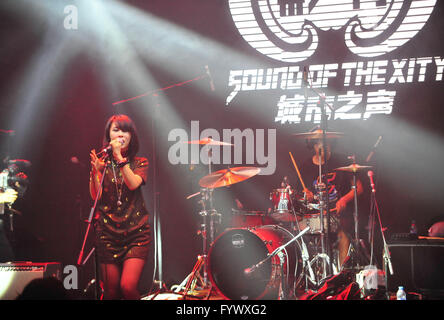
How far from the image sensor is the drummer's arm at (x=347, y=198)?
18.1 ft

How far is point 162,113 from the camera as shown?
20.2 feet

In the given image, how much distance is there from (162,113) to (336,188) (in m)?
2.53

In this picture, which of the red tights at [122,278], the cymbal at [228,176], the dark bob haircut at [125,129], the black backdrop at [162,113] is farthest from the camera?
the black backdrop at [162,113]

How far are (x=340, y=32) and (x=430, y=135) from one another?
1708 mm

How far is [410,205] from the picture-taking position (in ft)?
18.7

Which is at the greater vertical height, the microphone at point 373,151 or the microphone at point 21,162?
the microphone at point 373,151

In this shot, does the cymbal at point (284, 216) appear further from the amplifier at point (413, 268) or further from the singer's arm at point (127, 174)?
the singer's arm at point (127, 174)

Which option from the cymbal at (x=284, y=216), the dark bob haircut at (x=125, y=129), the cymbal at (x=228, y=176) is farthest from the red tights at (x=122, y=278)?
the cymbal at (x=284, y=216)

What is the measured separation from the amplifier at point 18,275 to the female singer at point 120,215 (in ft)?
2.47

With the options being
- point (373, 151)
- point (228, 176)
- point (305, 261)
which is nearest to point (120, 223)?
point (228, 176)

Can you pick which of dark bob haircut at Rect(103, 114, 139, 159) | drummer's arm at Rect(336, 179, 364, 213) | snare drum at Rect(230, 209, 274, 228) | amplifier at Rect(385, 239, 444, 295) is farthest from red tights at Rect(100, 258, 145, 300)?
drummer's arm at Rect(336, 179, 364, 213)

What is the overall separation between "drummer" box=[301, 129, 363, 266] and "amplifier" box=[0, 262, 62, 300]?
293cm

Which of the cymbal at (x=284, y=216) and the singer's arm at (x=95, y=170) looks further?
the cymbal at (x=284, y=216)

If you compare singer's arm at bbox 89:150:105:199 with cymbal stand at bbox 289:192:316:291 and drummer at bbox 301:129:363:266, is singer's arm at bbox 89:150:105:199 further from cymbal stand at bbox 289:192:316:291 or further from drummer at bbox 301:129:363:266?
drummer at bbox 301:129:363:266
